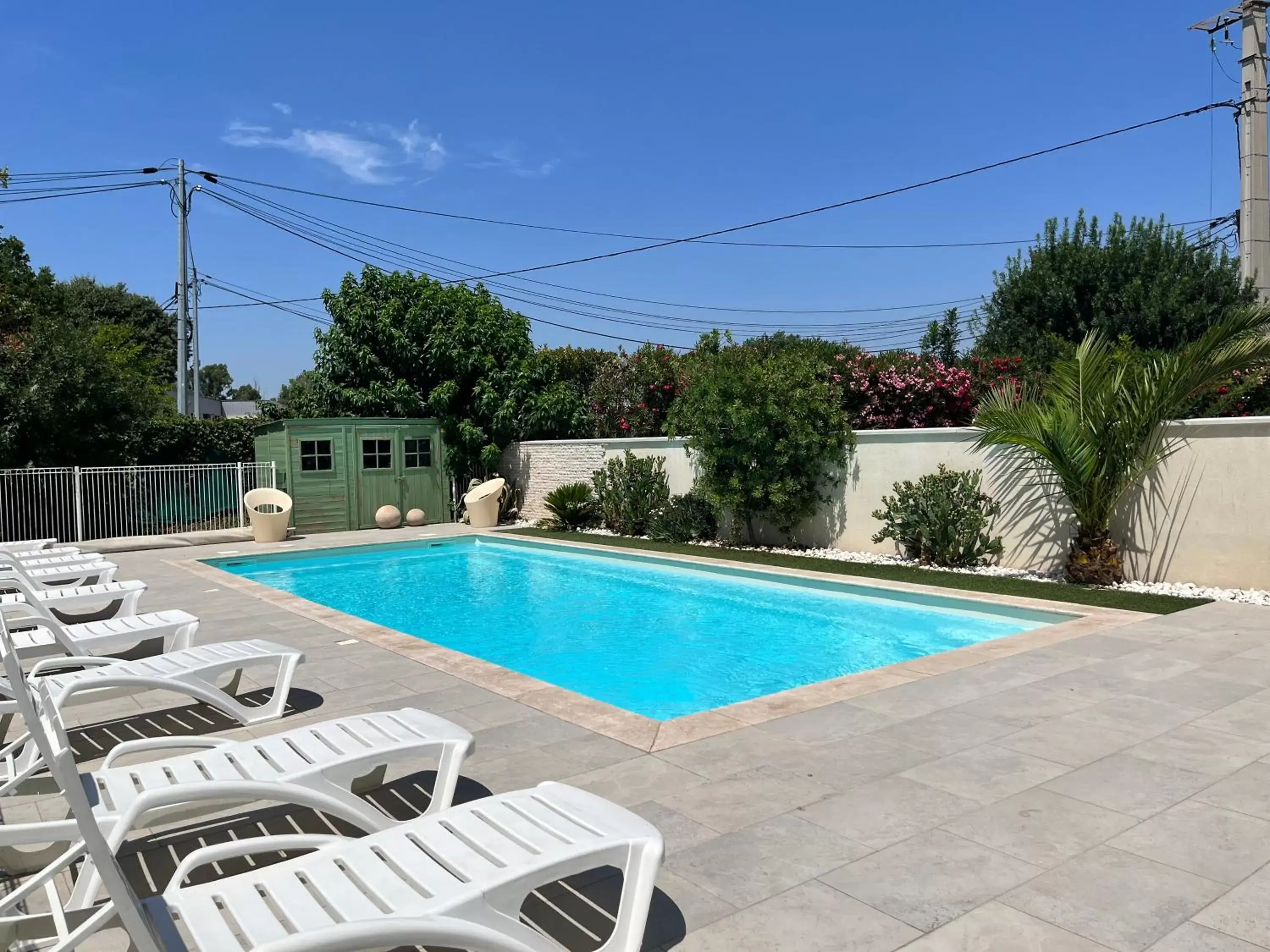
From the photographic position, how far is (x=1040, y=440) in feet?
31.9

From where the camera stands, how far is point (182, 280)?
88.8 ft

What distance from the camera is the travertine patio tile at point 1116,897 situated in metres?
2.76

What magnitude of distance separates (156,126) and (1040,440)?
28304mm

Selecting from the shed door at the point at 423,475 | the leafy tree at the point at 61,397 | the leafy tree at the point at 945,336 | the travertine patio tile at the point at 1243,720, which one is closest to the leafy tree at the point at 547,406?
the shed door at the point at 423,475

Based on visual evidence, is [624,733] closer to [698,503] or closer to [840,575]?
[840,575]

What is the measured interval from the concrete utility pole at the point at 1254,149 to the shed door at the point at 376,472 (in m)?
20.8

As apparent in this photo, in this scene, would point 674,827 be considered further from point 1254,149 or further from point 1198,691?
point 1254,149

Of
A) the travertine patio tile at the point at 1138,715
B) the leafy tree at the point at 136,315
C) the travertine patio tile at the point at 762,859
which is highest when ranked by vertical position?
the leafy tree at the point at 136,315

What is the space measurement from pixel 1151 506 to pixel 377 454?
14.3 meters

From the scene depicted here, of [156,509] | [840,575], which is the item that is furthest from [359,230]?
[840,575]

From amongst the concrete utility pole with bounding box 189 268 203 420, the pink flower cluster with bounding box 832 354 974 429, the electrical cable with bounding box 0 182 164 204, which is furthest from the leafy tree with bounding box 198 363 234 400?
the pink flower cluster with bounding box 832 354 974 429

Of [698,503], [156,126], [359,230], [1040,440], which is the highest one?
[156,126]

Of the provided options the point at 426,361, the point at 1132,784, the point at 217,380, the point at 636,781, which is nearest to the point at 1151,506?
the point at 1132,784

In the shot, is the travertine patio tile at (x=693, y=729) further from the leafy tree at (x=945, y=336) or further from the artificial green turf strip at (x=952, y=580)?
the leafy tree at (x=945, y=336)
